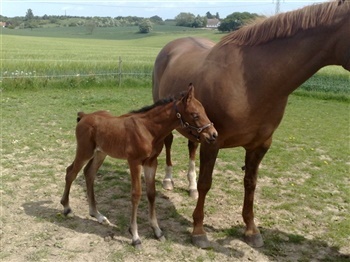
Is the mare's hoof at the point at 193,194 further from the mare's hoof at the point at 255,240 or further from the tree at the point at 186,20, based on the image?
the tree at the point at 186,20

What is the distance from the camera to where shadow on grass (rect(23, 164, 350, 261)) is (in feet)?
11.6

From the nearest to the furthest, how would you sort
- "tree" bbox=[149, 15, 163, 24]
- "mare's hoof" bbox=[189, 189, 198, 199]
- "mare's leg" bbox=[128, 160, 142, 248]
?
"mare's leg" bbox=[128, 160, 142, 248] < "mare's hoof" bbox=[189, 189, 198, 199] < "tree" bbox=[149, 15, 163, 24]

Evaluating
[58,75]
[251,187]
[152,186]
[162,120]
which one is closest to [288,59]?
[162,120]

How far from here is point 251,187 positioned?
3.84 m

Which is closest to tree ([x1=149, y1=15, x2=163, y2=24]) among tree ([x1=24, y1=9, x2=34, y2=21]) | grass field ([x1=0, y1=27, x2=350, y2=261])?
tree ([x1=24, y1=9, x2=34, y2=21])

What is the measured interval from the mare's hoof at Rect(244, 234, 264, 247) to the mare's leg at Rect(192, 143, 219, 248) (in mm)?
428

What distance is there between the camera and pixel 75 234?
3.66 metres

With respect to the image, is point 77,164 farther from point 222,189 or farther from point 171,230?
point 222,189

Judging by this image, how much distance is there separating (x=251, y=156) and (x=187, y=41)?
7.67 feet

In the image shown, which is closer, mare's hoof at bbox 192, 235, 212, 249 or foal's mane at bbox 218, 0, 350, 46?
foal's mane at bbox 218, 0, 350, 46

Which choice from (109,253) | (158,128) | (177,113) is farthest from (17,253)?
(177,113)

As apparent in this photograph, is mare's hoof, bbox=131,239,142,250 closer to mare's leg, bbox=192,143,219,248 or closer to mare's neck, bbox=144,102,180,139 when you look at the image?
mare's leg, bbox=192,143,219,248

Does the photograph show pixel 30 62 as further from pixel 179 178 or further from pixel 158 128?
pixel 158 128

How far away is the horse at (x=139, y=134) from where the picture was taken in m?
3.06
